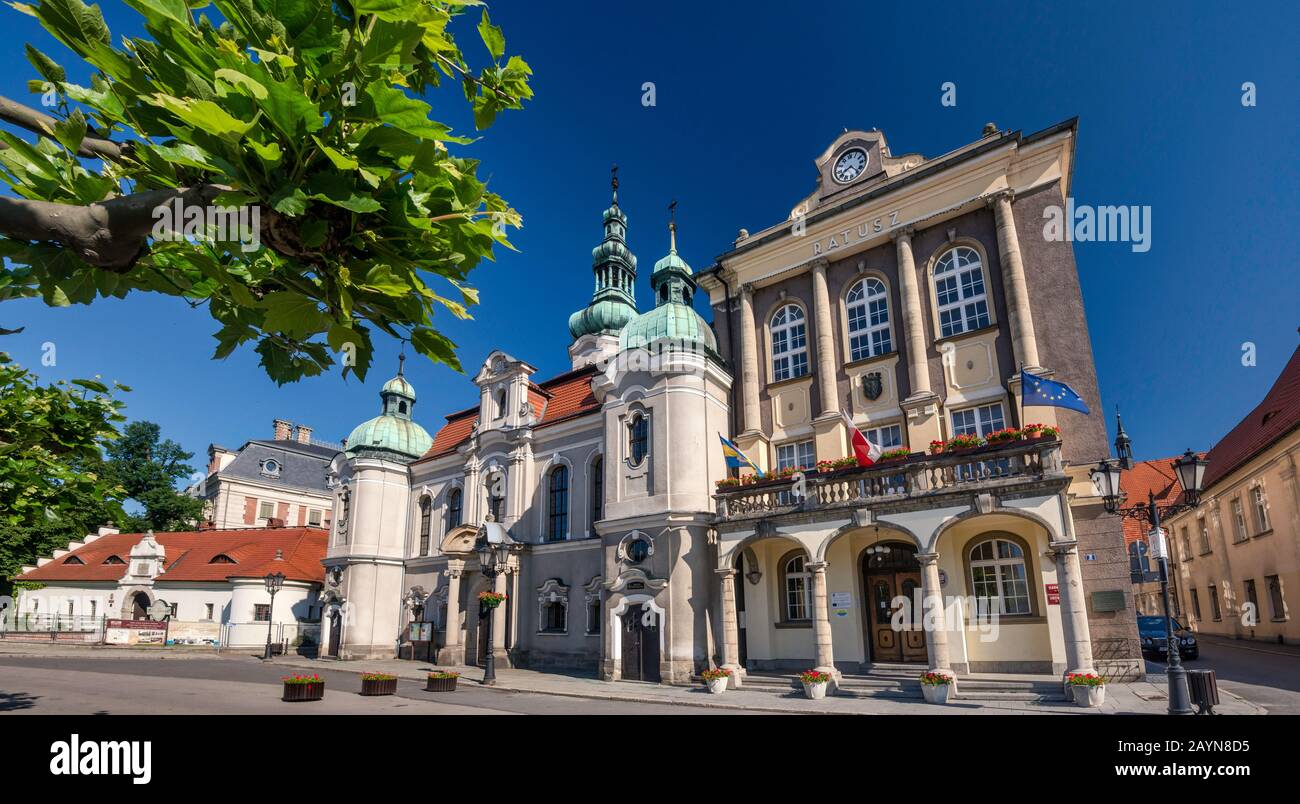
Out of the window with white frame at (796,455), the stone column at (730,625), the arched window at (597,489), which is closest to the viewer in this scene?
the stone column at (730,625)

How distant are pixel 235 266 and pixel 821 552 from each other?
697 inches

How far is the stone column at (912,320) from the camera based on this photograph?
20.8 metres

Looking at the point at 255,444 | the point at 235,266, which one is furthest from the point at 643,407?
the point at 255,444

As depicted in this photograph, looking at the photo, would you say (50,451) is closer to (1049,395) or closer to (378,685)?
(378,685)

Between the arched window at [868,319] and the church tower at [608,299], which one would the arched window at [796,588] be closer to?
the arched window at [868,319]

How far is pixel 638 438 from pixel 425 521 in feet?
50.4

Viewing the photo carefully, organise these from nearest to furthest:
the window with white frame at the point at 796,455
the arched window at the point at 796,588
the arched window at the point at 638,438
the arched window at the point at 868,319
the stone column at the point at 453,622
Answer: the arched window at the point at 796,588
the arched window at the point at 868,319
the window with white frame at the point at 796,455
the arched window at the point at 638,438
the stone column at the point at 453,622

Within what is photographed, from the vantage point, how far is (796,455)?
23391 mm

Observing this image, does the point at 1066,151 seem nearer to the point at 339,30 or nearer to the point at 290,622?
the point at 339,30

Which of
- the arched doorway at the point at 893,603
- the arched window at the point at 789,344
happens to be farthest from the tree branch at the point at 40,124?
the arched window at the point at 789,344

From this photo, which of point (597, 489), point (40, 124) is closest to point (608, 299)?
point (597, 489)

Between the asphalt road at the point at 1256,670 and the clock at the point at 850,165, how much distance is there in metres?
18.1

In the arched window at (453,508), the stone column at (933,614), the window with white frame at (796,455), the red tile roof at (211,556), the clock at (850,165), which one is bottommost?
the stone column at (933,614)

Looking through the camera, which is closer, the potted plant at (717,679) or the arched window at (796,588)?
the potted plant at (717,679)
